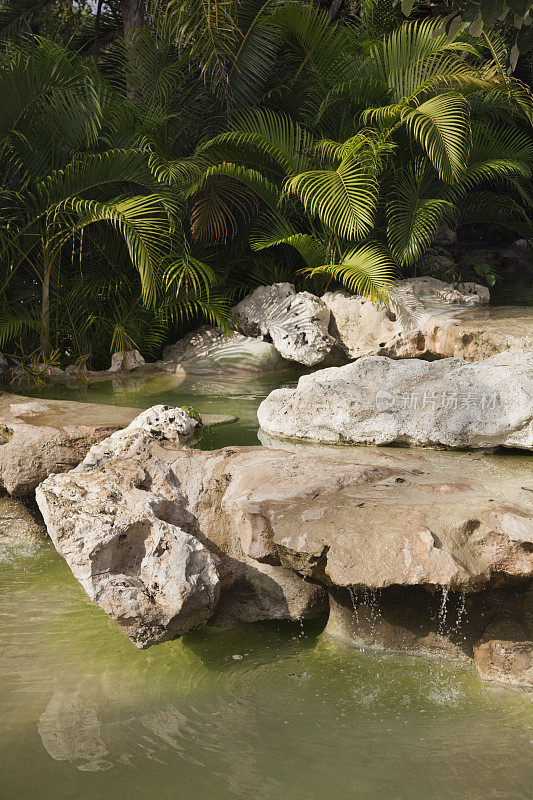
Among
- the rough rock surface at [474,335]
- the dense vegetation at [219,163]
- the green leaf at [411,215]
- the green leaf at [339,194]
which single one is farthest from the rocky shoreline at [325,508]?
the green leaf at [411,215]

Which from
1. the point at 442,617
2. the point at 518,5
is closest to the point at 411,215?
the point at 442,617

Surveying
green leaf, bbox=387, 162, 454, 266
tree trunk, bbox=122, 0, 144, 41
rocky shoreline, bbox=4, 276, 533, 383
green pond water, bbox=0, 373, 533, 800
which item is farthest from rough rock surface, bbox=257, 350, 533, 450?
tree trunk, bbox=122, 0, 144, 41

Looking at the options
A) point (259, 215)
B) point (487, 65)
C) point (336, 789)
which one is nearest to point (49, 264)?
point (259, 215)

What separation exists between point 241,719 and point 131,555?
0.84 metres

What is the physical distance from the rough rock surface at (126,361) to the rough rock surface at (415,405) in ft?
9.82

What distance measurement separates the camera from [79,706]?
2.98 metres

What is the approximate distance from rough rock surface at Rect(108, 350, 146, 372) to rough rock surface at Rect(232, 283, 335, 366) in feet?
4.18

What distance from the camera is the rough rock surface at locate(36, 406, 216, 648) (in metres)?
3.12

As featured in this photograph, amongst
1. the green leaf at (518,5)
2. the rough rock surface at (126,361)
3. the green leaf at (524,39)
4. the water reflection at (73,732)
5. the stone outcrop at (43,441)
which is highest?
the green leaf at (518,5)

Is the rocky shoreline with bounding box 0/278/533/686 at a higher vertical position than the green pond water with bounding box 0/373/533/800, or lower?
higher

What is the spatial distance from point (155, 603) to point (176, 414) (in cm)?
205

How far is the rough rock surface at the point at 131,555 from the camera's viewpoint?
3.12 meters

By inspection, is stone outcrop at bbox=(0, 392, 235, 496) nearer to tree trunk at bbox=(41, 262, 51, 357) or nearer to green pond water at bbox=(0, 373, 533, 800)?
green pond water at bbox=(0, 373, 533, 800)

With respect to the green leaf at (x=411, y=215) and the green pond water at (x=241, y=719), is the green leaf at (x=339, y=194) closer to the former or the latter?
the green leaf at (x=411, y=215)
